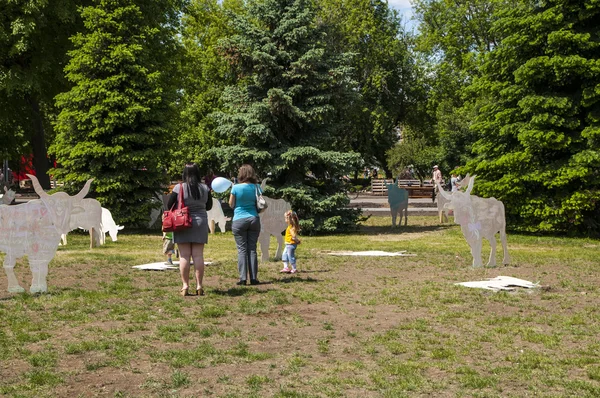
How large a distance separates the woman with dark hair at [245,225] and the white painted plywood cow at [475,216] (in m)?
3.66

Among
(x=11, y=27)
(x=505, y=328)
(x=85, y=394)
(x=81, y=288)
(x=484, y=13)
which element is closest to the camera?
(x=85, y=394)

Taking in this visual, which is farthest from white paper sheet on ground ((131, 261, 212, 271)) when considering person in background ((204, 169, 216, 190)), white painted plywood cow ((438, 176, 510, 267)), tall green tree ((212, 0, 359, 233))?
person in background ((204, 169, 216, 190))

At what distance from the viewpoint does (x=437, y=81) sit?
147ft

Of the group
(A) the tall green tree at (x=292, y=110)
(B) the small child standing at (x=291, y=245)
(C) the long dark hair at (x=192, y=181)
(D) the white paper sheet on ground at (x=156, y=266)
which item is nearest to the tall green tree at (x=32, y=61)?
(A) the tall green tree at (x=292, y=110)

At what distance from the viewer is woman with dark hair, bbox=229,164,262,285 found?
11.2m

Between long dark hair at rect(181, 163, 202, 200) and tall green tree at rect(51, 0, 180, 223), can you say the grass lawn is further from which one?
tall green tree at rect(51, 0, 180, 223)

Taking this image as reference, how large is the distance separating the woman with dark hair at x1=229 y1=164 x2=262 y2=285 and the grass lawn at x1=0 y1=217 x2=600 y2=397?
419 mm

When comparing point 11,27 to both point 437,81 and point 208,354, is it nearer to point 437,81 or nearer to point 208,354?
point 208,354

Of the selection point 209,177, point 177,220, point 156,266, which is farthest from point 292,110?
point 209,177

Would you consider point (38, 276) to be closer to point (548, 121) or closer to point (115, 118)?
point (115, 118)

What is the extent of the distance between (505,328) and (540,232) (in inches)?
568

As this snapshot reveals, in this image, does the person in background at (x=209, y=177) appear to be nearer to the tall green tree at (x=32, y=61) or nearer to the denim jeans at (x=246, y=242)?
the tall green tree at (x=32, y=61)

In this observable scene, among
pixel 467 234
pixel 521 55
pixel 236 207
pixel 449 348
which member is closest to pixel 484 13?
pixel 521 55

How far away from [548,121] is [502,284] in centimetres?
1044
